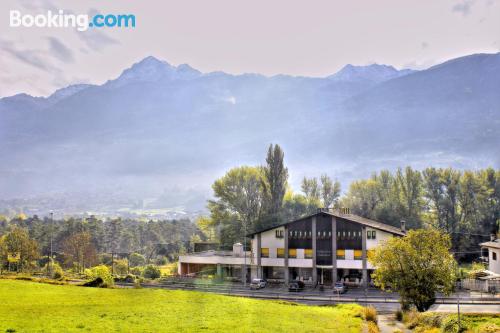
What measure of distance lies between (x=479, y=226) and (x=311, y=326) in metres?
80.8

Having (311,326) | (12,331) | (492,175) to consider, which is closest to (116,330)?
(12,331)

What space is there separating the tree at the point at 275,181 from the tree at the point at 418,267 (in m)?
55.3

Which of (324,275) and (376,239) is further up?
(376,239)

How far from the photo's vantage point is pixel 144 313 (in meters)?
32.0

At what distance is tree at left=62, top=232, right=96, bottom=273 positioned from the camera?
328ft

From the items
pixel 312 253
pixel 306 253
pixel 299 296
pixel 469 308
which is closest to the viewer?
pixel 469 308

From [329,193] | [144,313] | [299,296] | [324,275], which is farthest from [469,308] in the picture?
[329,193]

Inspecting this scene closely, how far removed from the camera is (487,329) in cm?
3353

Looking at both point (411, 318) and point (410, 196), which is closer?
point (411, 318)

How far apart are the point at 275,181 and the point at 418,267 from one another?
2497 inches

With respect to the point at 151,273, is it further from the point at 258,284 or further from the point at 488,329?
the point at 488,329

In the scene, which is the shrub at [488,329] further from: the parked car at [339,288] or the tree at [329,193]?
the tree at [329,193]

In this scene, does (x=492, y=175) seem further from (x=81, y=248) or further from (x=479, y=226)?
(x=81, y=248)

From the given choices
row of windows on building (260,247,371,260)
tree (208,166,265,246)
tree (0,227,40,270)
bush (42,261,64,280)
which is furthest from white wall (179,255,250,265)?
tree (0,227,40,270)
